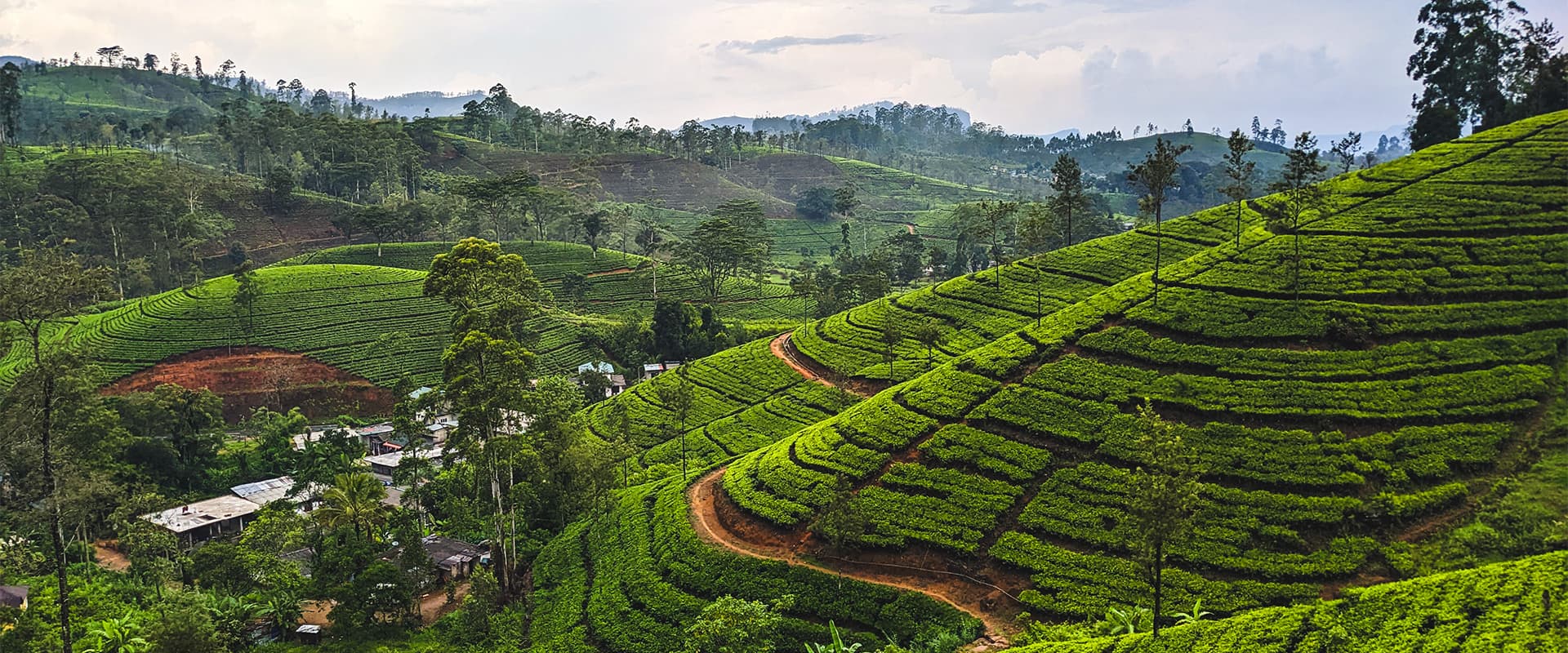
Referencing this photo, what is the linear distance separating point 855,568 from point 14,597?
30500 millimetres

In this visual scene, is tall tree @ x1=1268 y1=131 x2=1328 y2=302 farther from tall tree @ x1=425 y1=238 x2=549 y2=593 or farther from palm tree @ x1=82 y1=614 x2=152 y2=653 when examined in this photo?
palm tree @ x1=82 y1=614 x2=152 y2=653

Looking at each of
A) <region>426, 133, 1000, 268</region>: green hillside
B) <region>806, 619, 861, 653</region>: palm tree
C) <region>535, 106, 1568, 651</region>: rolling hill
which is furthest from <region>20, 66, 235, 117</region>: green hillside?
<region>806, 619, 861, 653</region>: palm tree

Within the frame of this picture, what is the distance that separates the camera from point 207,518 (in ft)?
135

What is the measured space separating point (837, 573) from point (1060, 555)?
19.9 ft

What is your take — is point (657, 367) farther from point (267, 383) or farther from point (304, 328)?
point (304, 328)

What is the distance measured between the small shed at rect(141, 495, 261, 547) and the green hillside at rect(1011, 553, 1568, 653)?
4142 cm

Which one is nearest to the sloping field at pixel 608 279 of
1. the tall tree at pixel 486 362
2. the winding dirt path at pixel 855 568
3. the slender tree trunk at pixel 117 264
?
the slender tree trunk at pixel 117 264

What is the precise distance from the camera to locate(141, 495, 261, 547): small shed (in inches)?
1569

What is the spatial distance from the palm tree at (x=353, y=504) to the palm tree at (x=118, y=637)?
18.3 ft

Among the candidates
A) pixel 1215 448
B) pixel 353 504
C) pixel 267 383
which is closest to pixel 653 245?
pixel 267 383

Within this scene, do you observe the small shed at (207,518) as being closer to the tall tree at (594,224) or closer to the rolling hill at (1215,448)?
the rolling hill at (1215,448)

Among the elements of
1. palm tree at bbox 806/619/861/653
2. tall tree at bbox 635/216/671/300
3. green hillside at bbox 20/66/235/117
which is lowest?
palm tree at bbox 806/619/861/653

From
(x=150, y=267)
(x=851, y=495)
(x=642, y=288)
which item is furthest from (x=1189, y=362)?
(x=150, y=267)

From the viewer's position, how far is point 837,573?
23953 millimetres
